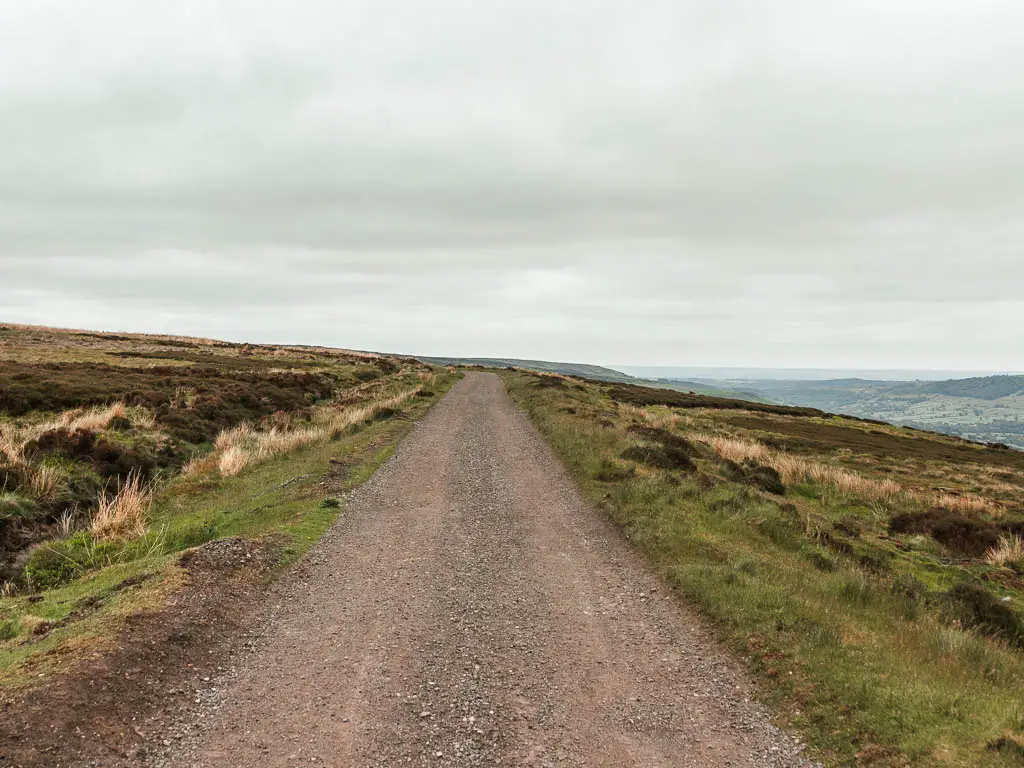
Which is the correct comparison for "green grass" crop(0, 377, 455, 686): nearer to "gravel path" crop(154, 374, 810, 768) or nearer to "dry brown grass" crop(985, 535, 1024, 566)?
"gravel path" crop(154, 374, 810, 768)

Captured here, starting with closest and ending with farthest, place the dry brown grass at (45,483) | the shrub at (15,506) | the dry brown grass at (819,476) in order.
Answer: the shrub at (15,506) < the dry brown grass at (45,483) < the dry brown grass at (819,476)

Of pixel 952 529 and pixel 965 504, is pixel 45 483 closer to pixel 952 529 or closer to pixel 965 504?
pixel 952 529

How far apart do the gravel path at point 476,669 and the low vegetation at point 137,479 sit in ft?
6.32

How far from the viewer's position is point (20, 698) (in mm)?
5164

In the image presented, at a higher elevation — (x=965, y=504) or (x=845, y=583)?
(x=845, y=583)

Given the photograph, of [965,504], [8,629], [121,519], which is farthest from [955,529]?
[121,519]

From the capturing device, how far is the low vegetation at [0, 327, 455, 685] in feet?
26.6

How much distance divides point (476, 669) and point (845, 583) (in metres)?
6.58

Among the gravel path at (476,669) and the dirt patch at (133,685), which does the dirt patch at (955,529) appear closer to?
the gravel path at (476,669)

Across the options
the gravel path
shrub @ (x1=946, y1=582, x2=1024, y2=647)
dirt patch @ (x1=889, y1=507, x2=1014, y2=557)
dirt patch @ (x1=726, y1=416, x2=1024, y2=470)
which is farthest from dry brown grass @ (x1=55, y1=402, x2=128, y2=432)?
dirt patch @ (x1=726, y1=416, x2=1024, y2=470)

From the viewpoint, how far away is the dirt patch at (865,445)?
3944 cm

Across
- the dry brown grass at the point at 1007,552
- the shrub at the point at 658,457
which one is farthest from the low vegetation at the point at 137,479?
the dry brown grass at the point at 1007,552

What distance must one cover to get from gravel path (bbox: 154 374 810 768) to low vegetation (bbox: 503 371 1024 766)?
0.68 metres

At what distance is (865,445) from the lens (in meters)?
43.2
